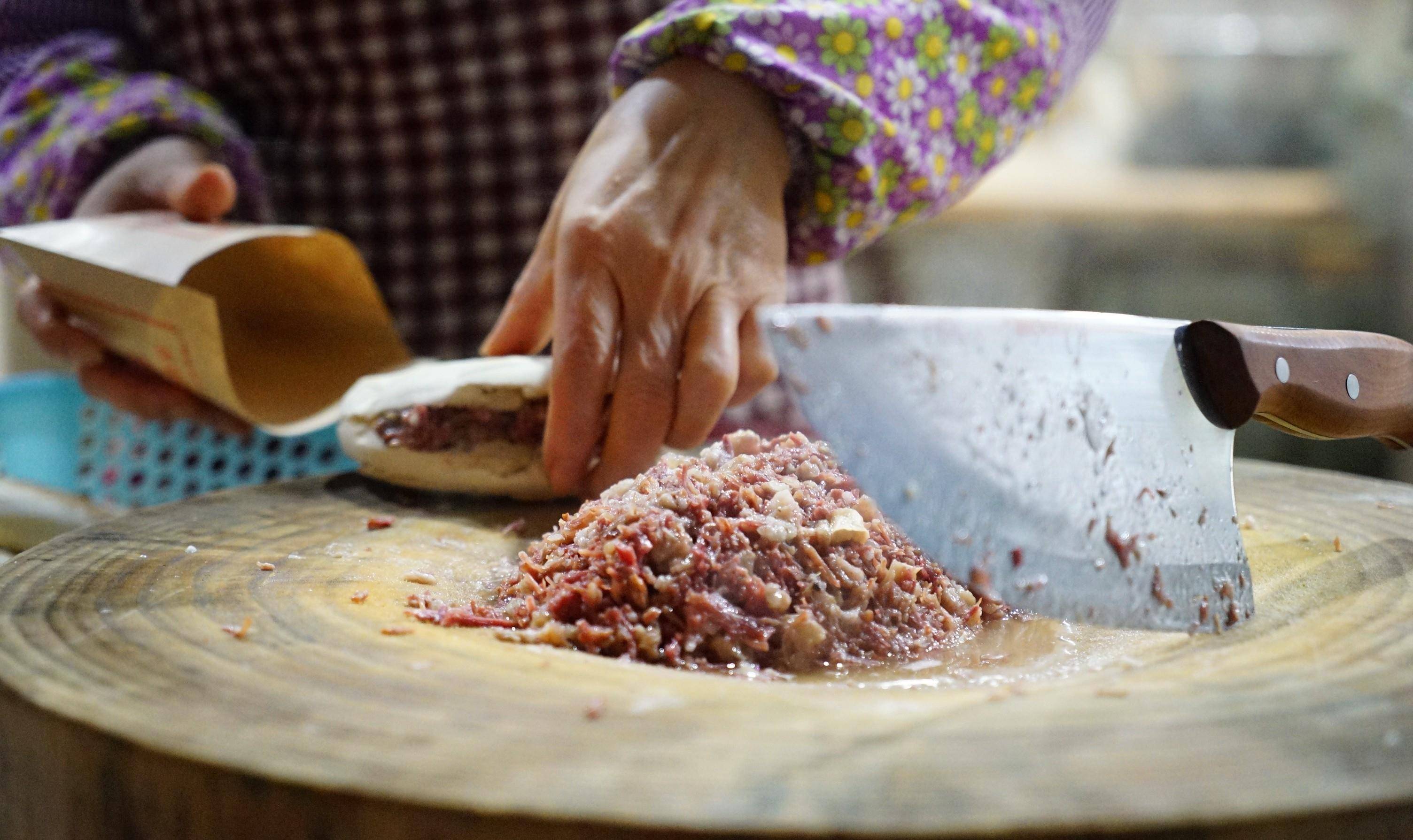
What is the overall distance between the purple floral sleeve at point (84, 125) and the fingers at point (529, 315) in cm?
80

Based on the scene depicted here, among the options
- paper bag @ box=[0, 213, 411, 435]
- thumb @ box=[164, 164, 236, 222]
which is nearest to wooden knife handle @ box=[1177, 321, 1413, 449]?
paper bag @ box=[0, 213, 411, 435]

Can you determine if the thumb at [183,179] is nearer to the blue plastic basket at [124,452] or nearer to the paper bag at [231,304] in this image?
the paper bag at [231,304]

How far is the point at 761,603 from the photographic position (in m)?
1.11

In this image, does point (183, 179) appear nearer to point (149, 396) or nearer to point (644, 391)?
point (149, 396)

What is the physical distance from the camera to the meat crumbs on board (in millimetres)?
1092

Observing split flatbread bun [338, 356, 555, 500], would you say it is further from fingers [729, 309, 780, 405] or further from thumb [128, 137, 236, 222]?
thumb [128, 137, 236, 222]

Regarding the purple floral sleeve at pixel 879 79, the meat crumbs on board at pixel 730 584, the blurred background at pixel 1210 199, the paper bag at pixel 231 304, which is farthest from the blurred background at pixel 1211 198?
the meat crumbs on board at pixel 730 584

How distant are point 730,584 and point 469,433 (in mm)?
692

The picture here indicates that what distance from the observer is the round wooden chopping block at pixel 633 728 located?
0.66m

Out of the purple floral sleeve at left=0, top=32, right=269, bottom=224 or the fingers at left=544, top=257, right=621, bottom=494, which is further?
the purple floral sleeve at left=0, top=32, right=269, bottom=224

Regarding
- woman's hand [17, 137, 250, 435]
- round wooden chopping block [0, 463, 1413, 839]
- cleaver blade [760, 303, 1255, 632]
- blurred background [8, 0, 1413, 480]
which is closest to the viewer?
round wooden chopping block [0, 463, 1413, 839]

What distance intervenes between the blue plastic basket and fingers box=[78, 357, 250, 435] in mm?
119

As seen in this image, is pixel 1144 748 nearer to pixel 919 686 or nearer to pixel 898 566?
pixel 919 686

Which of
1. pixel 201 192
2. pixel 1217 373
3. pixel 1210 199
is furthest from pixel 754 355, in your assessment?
pixel 1210 199
